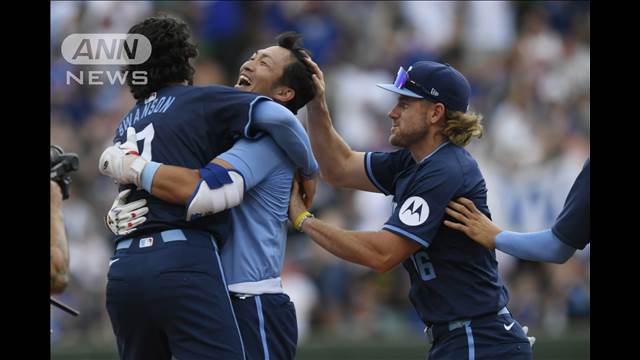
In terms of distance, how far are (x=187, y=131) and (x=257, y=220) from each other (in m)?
0.54

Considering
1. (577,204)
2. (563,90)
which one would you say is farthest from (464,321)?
(563,90)

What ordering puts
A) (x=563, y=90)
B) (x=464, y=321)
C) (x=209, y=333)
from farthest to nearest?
(x=563, y=90) < (x=464, y=321) < (x=209, y=333)

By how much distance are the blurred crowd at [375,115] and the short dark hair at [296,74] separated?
5292mm

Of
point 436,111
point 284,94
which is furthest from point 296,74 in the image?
point 436,111

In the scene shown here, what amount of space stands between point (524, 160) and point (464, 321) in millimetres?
6512

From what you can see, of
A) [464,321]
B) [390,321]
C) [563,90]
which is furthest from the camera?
[563,90]

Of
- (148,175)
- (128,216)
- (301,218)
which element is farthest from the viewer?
(301,218)

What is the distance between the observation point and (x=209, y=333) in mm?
4641

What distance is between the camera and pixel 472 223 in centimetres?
524

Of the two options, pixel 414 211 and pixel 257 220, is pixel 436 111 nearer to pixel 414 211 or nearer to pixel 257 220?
pixel 414 211

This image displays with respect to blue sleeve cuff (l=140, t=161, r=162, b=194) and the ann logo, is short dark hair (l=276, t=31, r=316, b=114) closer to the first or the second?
the ann logo

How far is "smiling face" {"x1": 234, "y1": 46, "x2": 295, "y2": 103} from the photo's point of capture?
17.7 ft
